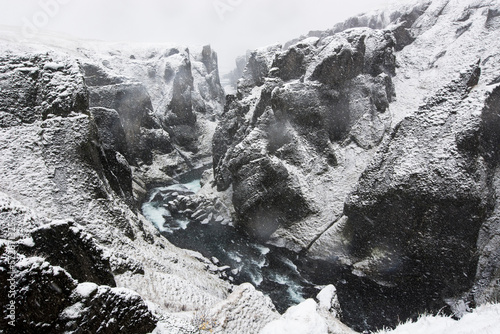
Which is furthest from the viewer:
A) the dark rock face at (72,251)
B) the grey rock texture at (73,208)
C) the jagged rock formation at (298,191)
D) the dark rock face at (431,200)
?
the dark rock face at (431,200)

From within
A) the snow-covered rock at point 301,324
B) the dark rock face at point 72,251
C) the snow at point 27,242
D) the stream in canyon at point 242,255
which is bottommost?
the stream in canyon at point 242,255

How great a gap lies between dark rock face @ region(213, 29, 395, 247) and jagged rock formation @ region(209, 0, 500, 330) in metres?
0.13

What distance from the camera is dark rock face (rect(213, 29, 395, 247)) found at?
1345 inches

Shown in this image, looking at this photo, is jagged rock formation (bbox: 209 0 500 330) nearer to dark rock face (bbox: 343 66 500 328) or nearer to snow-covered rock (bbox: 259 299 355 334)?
dark rock face (bbox: 343 66 500 328)

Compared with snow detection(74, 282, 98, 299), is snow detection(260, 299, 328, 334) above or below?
below

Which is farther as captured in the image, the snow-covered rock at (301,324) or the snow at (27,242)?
the snow-covered rock at (301,324)

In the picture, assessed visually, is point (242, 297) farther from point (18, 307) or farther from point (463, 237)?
point (463, 237)

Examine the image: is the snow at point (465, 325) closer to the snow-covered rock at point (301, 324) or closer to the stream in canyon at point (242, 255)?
the snow-covered rock at point (301, 324)

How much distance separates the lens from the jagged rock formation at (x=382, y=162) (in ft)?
76.9

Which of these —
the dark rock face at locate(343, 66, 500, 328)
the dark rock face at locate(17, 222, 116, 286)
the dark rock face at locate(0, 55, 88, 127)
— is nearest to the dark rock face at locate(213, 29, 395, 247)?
the dark rock face at locate(343, 66, 500, 328)

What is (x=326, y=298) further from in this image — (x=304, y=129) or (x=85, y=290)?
(x=304, y=129)

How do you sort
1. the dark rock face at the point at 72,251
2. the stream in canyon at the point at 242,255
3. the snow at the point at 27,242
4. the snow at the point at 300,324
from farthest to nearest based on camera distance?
the stream in canyon at the point at 242,255, the dark rock face at the point at 72,251, the snow at the point at 300,324, the snow at the point at 27,242

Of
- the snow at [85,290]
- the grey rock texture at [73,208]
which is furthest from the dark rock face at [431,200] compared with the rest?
the snow at [85,290]

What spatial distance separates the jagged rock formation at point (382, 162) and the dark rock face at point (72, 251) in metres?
18.0
